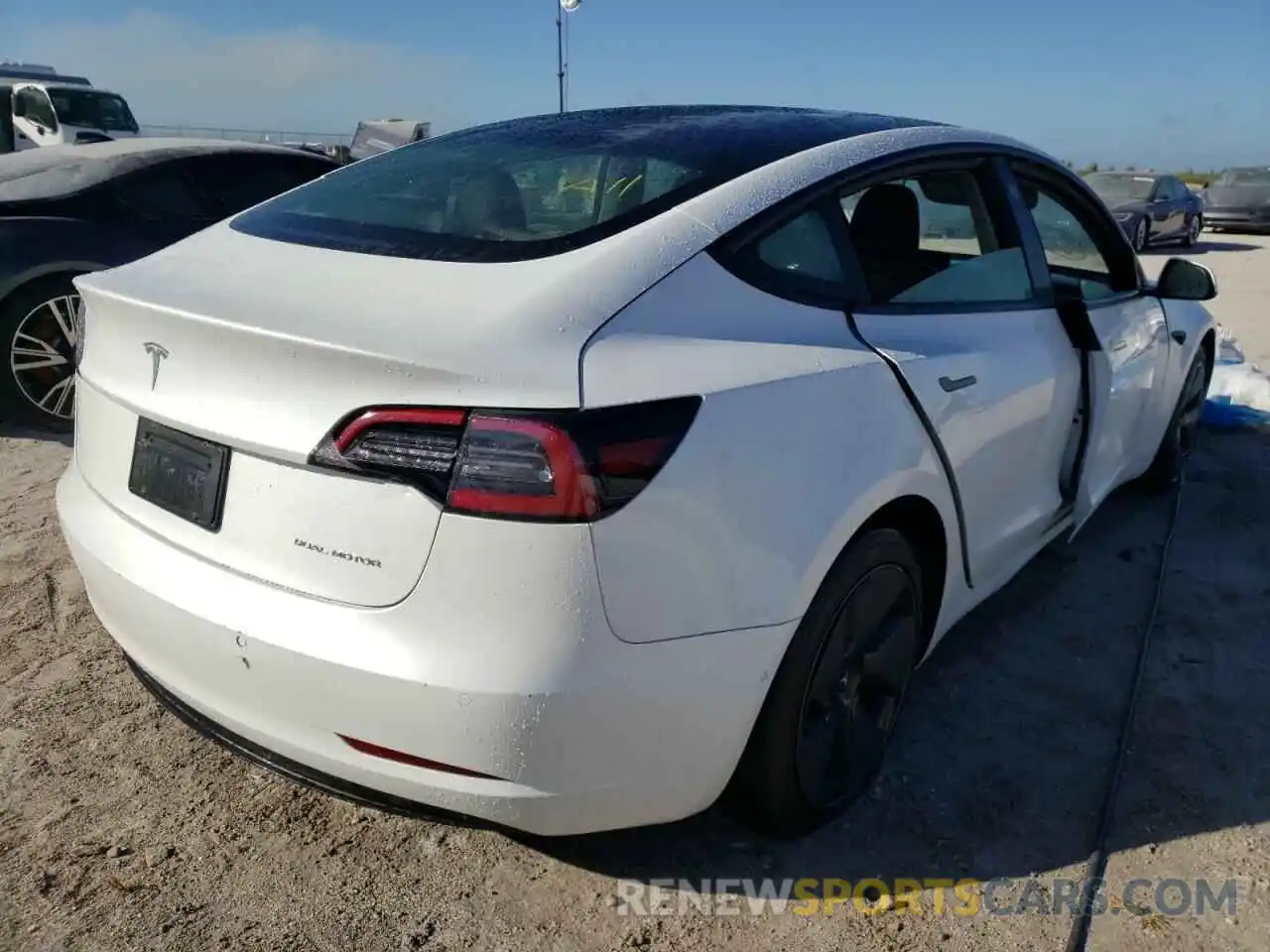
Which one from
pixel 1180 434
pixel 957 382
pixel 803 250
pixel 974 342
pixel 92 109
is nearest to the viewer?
pixel 803 250

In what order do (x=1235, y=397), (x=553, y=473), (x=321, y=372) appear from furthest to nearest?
(x=1235, y=397), (x=321, y=372), (x=553, y=473)

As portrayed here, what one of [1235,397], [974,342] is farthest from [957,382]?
[1235,397]

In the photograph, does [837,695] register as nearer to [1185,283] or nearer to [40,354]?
[1185,283]

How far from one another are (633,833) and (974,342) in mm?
1461

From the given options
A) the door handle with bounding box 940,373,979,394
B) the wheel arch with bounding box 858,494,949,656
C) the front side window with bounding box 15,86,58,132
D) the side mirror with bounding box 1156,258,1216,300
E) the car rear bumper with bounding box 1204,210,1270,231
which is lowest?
the wheel arch with bounding box 858,494,949,656

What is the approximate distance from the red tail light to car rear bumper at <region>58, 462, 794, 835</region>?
5 cm

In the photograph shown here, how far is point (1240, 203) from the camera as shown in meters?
21.2

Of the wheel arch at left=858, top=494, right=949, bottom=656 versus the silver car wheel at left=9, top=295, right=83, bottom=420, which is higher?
the wheel arch at left=858, top=494, right=949, bottom=656

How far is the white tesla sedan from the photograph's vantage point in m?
1.76

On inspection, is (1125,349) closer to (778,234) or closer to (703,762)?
(778,234)

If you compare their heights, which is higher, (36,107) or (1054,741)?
(36,107)

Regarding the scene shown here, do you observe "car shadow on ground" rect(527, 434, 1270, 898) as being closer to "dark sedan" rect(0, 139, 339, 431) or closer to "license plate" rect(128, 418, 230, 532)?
"license plate" rect(128, 418, 230, 532)

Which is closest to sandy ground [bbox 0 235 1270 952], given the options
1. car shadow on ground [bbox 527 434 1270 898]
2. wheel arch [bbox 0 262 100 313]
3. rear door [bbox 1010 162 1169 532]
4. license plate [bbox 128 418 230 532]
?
car shadow on ground [bbox 527 434 1270 898]

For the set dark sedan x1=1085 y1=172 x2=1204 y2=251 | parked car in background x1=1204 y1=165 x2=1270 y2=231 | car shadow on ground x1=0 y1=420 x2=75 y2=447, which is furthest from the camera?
parked car in background x1=1204 y1=165 x2=1270 y2=231
